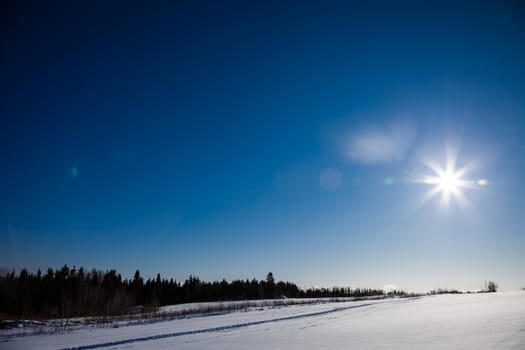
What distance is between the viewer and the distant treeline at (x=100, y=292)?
125 ft

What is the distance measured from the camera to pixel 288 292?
11238 cm

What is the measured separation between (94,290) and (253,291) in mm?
63655

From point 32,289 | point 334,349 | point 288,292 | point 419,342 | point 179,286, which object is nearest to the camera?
point 419,342

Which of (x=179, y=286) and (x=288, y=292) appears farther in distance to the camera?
(x=288, y=292)

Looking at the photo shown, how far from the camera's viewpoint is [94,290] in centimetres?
4194

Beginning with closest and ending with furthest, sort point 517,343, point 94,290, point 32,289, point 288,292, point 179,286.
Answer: point 517,343 < point 94,290 < point 32,289 < point 179,286 < point 288,292

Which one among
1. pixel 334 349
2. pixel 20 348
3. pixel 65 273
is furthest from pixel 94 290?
pixel 334 349

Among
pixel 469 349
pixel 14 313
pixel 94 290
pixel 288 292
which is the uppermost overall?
pixel 469 349

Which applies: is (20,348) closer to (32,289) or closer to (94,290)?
(94,290)

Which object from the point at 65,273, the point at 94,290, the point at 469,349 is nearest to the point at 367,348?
the point at 469,349

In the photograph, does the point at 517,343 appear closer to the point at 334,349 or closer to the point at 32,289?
the point at 334,349

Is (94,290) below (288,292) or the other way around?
the other way around

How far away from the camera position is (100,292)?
4309 centimetres

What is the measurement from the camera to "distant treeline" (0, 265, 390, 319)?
3813cm
